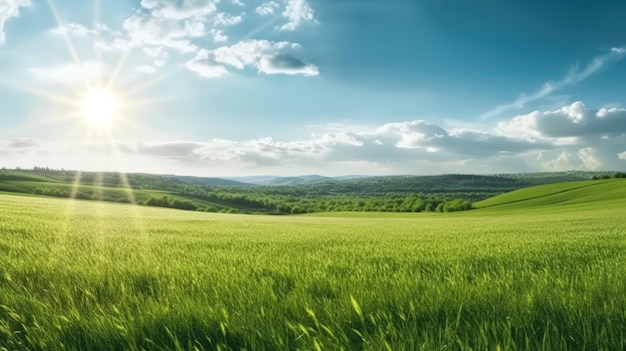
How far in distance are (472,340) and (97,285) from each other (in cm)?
399

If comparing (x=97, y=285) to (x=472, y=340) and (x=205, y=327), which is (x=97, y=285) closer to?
(x=205, y=327)

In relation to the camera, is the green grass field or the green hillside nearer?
the green grass field

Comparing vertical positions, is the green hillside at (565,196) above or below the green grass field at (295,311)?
below

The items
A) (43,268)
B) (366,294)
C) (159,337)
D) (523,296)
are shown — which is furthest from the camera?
(43,268)

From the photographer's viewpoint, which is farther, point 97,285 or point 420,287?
point 97,285

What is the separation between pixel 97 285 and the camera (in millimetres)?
4836

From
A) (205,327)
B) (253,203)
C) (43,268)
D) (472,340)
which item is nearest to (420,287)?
(472,340)

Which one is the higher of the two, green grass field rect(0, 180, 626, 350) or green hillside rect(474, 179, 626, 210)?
green grass field rect(0, 180, 626, 350)

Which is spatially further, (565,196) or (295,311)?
(565,196)

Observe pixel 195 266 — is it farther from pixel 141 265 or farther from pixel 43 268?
pixel 43 268

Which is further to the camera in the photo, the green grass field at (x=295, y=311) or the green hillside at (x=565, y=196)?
the green hillside at (x=565, y=196)

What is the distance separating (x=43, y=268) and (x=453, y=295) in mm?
5158

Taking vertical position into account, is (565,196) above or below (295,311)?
below

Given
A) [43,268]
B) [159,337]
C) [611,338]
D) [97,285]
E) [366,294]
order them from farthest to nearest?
[43,268] → [97,285] → [366,294] → [159,337] → [611,338]
